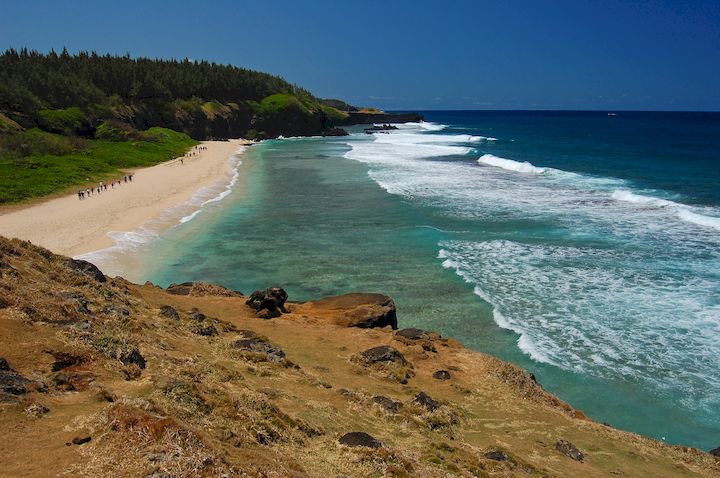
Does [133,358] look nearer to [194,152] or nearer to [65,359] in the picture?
[65,359]

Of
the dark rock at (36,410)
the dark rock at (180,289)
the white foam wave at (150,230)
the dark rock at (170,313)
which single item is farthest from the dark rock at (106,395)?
the white foam wave at (150,230)

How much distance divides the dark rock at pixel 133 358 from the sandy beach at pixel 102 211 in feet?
53.6

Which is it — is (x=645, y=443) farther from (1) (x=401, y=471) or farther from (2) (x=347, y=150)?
(2) (x=347, y=150)

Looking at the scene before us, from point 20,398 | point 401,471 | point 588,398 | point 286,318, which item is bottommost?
point 588,398

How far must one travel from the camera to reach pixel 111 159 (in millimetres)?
55375

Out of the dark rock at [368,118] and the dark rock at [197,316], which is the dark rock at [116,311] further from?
the dark rock at [368,118]

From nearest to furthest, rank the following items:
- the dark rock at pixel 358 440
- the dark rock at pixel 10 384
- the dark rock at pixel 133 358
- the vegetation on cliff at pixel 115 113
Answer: the dark rock at pixel 10 384 < the dark rock at pixel 358 440 < the dark rock at pixel 133 358 < the vegetation on cliff at pixel 115 113

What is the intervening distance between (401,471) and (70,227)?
26.8 m

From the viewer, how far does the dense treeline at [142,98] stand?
64.5 metres

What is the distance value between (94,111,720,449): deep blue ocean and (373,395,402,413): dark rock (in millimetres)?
5310

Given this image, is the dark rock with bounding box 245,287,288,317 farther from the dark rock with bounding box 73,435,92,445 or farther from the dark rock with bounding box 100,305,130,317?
the dark rock with bounding box 73,435,92,445

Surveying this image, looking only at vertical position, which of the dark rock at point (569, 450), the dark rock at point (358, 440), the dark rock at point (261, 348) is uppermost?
the dark rock at point (358, 440)

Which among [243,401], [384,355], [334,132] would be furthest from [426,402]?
[334,132]

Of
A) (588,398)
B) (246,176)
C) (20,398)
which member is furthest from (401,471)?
(246,176)
